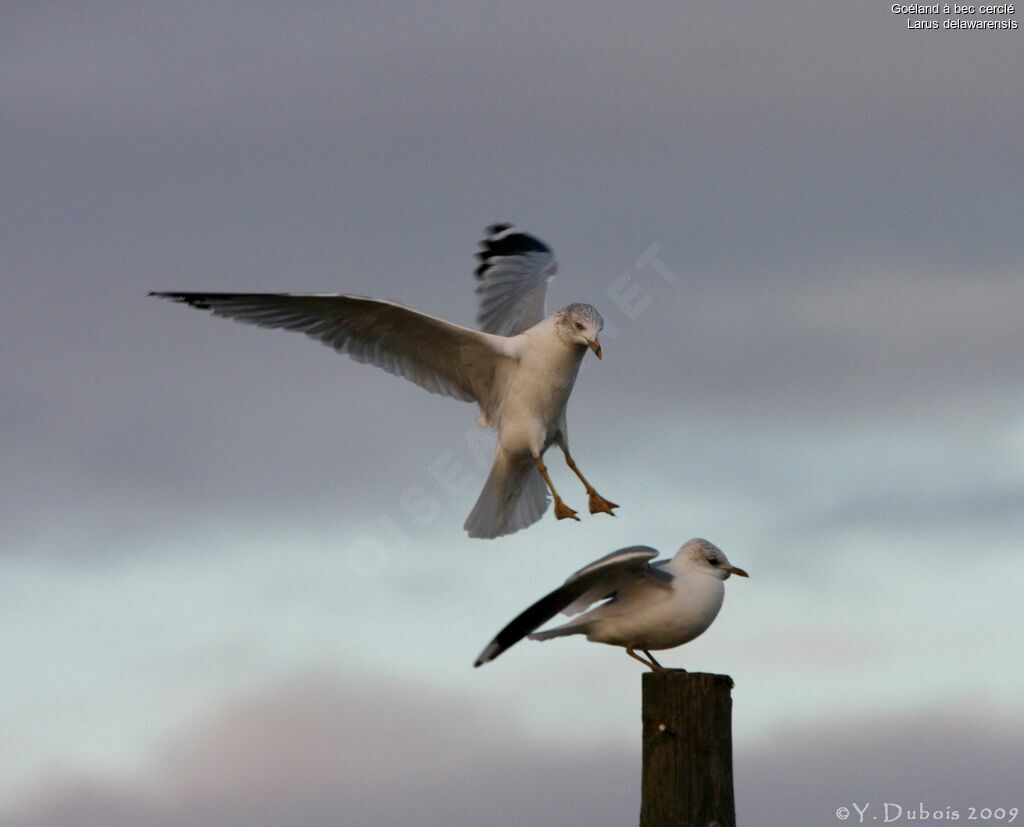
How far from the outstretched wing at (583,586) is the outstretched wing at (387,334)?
8.81 ft

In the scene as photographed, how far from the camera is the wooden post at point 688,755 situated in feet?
18.4

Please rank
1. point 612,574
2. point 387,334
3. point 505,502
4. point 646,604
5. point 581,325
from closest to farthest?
1. point 612,574
2. point 646,604
3. point 581,325
4. point 387,334
5. point 505,502

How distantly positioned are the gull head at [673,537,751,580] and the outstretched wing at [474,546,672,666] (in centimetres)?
17

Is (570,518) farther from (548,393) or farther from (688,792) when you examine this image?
(688,792)

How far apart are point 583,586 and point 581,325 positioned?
8.63ft

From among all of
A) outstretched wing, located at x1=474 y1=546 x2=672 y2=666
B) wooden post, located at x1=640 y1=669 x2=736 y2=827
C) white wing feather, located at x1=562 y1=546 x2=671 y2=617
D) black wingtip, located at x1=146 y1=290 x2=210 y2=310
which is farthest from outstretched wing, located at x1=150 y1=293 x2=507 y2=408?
wooden post, located at x1=640 y1=669 x2=736 y2=827

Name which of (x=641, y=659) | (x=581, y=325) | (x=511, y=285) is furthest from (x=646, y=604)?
(x=511, y=285)

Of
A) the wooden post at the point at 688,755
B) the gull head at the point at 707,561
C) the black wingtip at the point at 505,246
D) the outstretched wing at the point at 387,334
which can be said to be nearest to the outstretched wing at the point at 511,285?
the black wingtip at the point at 505,246

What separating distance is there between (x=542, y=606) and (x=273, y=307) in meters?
3.27

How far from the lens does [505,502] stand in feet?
31.1

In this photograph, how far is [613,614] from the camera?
264 inches

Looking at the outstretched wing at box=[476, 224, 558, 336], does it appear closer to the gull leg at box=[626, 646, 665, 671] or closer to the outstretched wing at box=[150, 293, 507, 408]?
the outstretched wing at box=[150, 293, 507, 408]

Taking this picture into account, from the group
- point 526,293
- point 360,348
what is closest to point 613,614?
point 360,348

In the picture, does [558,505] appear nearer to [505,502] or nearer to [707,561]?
[505,502]
